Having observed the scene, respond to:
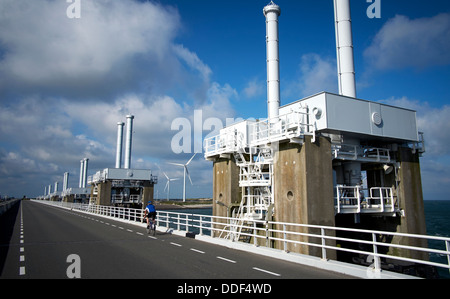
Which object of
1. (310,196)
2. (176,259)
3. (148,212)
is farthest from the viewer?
(148,212)

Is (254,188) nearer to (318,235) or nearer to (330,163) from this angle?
(330,163)

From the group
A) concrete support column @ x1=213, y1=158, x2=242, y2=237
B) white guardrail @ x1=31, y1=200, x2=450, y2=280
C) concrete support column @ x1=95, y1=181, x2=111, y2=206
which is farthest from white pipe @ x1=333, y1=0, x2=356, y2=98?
concrete support column @ x1=95, y1=181, x2=111, y2=206

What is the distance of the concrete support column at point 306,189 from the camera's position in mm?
16928

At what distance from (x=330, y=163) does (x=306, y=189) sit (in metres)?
2.47

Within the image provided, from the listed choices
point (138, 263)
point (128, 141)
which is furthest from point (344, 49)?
point (128, 141)

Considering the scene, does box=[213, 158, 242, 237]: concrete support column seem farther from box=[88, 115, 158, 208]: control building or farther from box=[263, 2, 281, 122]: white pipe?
box=[88, 115, 158, 208]: control building

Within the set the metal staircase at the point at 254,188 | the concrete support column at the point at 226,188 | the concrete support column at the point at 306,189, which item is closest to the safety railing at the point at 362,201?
the concrete support column at the point at 306,189

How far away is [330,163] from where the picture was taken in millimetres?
18109

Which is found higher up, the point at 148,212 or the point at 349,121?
the point at 349,121
